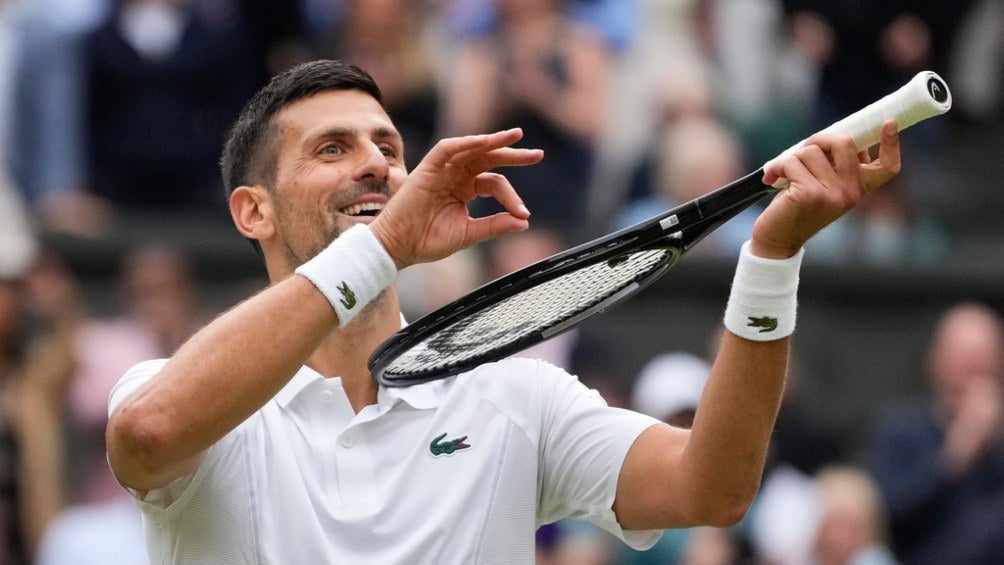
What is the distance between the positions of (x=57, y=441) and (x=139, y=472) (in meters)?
5.51

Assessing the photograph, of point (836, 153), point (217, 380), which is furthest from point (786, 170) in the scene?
point (217, 380)

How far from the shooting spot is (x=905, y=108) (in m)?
3.68

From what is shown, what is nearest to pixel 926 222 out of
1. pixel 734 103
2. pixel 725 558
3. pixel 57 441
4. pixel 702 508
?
pixel 734 103

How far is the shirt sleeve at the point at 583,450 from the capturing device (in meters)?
4.26

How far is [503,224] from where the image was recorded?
406 cm

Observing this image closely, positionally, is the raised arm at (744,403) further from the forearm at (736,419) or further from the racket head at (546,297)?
the racket head at (546,297)

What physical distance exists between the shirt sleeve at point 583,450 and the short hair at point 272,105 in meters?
0.91

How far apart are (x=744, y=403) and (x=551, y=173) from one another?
689 centimetres

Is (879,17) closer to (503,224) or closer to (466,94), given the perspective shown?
(466,94)

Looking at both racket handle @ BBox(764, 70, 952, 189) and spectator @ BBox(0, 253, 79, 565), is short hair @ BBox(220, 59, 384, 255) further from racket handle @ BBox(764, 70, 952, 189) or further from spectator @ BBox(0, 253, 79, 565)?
spectator @ BBox(0, 253, 79, 565)

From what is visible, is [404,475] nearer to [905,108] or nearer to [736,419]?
[736,419]

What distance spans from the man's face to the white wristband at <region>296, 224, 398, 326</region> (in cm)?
46

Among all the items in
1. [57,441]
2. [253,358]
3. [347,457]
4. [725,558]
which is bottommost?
[725,558]

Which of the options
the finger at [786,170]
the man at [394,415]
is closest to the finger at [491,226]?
the man at [394,415]
